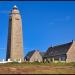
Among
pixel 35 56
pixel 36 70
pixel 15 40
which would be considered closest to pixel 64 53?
pixel 15 40

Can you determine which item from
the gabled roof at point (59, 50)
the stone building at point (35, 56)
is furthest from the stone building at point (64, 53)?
the stone building at point (35, 56)

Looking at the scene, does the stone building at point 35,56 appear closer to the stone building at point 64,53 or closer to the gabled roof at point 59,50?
the gabled roof at point 59,50

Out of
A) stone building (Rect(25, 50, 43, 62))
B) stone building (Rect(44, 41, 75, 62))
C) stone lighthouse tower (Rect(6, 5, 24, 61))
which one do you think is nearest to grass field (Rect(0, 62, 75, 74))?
stone building (Rect(44, 41, 75, 62))

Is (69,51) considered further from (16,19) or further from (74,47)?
(16,19)

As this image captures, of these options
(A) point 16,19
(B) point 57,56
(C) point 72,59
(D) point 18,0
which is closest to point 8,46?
(A) point 16,19

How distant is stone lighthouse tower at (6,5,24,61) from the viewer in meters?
81.9

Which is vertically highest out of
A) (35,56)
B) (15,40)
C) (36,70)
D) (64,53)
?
(15,40)

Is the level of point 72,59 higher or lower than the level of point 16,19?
lower

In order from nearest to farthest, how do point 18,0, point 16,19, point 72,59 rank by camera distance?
point 18,0, point 72,59, point 16,19

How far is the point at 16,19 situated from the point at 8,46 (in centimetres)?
852

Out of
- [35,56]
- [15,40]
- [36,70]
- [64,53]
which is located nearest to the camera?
[36,70]

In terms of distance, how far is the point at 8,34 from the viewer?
280 ft

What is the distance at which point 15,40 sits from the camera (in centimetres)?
8356

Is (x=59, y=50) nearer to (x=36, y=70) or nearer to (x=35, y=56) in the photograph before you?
(x=35, y=56)
